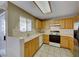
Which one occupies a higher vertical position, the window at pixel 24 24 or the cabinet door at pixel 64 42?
the window at pixel 24 24

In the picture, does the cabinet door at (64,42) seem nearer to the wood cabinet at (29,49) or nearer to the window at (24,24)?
the window at (24,24)

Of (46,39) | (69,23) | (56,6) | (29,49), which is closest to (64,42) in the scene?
(69,23)

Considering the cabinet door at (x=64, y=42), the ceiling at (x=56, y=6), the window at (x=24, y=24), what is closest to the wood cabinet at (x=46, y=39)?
the cabinet door at (x=64, y=42)

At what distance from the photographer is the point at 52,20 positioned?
6.70 meters

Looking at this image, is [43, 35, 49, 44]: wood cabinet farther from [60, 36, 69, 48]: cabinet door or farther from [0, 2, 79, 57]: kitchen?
[60, 36, 69, 48]: cabinet door

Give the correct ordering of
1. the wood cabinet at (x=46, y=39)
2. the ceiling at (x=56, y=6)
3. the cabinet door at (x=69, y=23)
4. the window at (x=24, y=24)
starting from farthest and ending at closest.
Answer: the wood cabinet at (x=46, y=39), the cabinet door at (x=69, y=23), the window at (x=24, y=24), the ceiling at (x=56, y=6)

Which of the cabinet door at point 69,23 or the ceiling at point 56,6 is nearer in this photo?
the ceiling at point 56,6

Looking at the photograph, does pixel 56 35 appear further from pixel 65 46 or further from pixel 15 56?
pixel 15 56

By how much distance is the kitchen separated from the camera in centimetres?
278

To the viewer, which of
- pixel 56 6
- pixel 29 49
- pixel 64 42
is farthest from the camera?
pixel 64 42

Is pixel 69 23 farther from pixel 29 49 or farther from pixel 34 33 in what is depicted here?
pixel 29 49

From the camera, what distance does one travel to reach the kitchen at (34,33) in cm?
278

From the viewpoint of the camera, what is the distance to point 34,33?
579 cm

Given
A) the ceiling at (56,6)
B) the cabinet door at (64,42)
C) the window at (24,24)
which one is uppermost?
the ceiling at (56,6)
